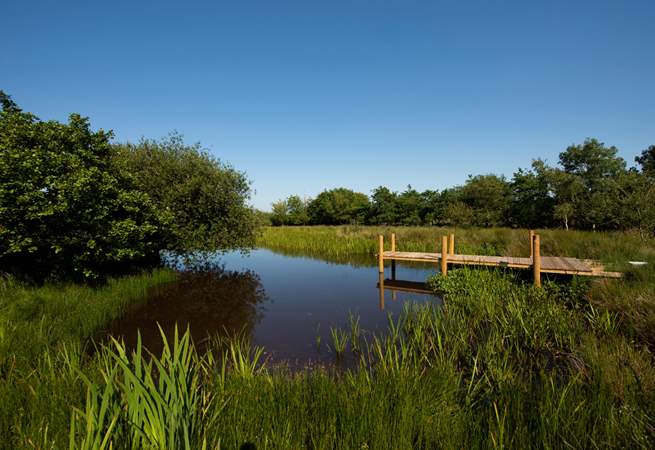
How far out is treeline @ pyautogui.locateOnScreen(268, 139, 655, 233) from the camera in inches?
937

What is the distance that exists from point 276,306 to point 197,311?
2.83 meters

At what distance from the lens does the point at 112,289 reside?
10164 millimetres

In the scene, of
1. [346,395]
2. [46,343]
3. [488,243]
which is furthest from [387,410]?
[488,243]

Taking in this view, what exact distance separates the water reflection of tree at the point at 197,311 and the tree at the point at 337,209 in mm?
57754

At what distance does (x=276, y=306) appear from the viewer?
11.3 metres

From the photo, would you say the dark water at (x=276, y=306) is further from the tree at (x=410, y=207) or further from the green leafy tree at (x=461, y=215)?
the tree at (x=410, y=207)

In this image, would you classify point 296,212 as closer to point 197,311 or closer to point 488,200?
point 488,200

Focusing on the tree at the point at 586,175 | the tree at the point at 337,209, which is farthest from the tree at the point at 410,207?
the tree at the point at 586,175

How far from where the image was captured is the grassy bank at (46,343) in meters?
3.05

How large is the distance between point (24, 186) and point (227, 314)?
22.3 feet

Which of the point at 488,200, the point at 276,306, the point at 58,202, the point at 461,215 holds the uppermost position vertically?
the point at 488,200

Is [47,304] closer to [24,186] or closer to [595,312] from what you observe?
[24,186]

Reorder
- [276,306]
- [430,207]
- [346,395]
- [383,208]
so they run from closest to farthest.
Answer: [346,395]
[276,306]
[430,207]
[383,208]

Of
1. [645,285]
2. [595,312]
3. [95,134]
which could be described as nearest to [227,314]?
[95,134]
